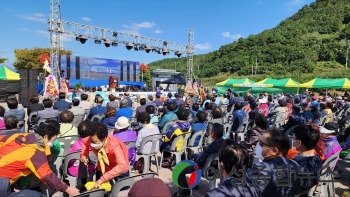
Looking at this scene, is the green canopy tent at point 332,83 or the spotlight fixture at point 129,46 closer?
the green canopy tent at point 332,83

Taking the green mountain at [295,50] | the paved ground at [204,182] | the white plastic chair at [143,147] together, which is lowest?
the paved ground at [204,182]

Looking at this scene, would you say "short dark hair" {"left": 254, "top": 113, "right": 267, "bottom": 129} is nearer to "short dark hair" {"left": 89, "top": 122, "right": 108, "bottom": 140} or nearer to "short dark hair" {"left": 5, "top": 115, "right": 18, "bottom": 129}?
"short dark hair" {"left": 89, "top": 122, "right": 108, "bottom": 140}

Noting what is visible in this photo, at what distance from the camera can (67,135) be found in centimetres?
396

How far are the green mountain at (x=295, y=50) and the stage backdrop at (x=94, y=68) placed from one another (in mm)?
23161

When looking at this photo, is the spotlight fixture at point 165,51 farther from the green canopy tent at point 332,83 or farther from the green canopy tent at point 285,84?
the green canopy tent at point 332,83

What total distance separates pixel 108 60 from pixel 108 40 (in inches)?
662

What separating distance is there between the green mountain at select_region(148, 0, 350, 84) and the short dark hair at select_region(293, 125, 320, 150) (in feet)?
126

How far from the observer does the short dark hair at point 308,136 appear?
2.49 meters

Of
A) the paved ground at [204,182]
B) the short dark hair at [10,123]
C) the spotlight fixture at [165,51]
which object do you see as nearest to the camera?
the short dark hair at [10,123]

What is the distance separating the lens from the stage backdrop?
104 feet

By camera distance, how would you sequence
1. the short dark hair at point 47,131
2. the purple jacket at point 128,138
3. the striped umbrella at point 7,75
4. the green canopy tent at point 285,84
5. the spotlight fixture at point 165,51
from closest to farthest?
the short dark hair at point 47,131 → the purple jacket at point 128,138 → the striped umbrella at point 7,75 → the green canopy tent at point 285,84 → the spotlight fixture at point 165,51

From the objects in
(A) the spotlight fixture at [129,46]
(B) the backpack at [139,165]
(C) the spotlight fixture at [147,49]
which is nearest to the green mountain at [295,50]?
(C) the spotlight fixture at [147,49]

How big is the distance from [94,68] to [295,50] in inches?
1459

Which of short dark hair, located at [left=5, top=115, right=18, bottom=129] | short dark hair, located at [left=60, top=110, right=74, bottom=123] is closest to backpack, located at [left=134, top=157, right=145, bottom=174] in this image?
short dark hair, located at [left=60, top=110, right=74, bottom=123]
